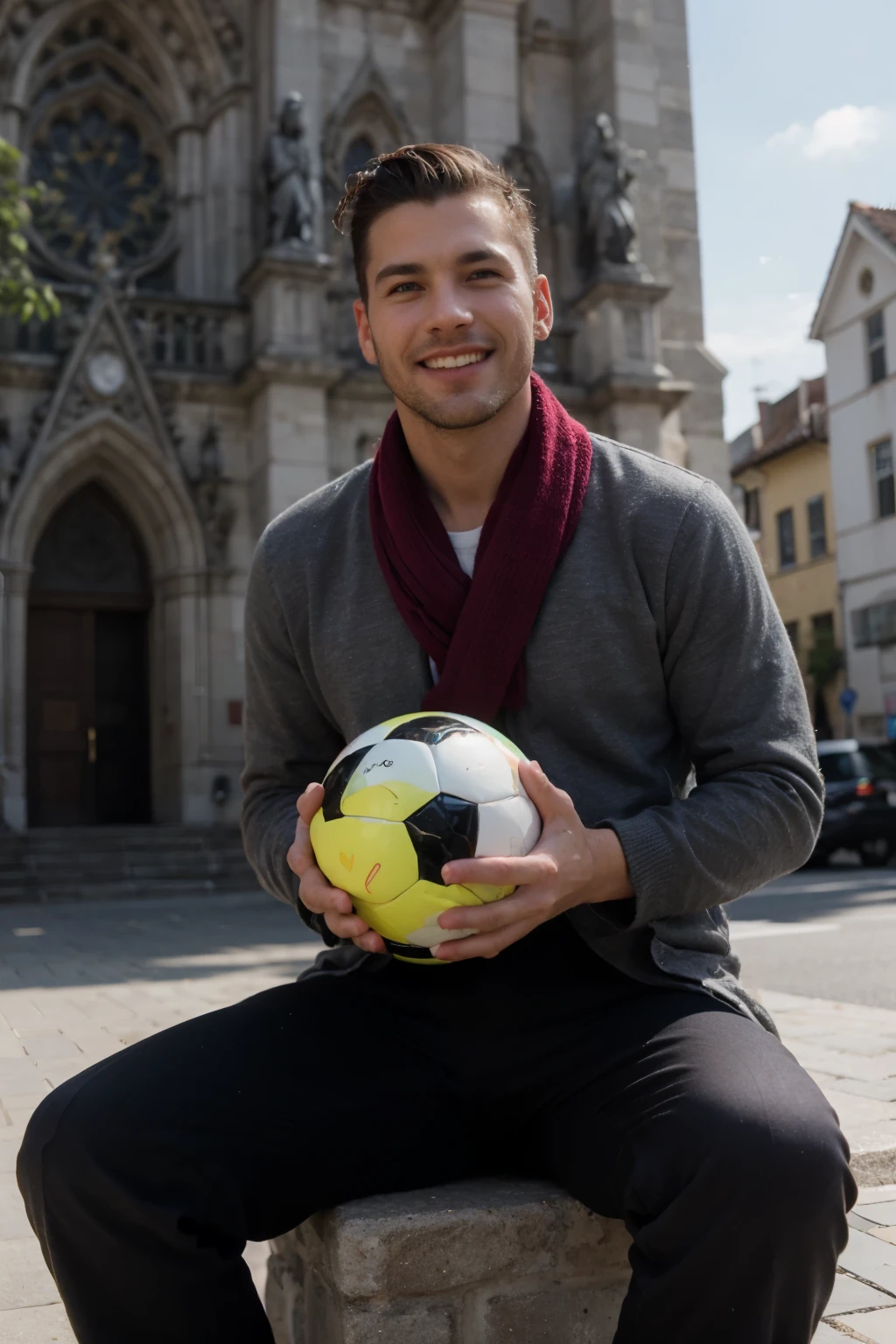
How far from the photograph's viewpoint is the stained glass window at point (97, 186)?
2080cm

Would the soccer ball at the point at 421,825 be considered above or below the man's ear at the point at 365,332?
below

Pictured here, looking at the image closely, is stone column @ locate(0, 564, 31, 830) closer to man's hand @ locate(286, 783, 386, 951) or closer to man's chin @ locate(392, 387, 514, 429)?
man's chin @ locate(392, 387, 514, 429)

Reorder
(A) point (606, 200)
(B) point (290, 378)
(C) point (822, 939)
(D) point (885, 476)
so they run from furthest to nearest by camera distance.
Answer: (D) point (885, 476)
(A) point (606, 200)
(B) point (290, 378)
(C) point (822, 939)

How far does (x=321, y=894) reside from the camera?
2.22 meters

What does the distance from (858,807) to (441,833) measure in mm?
17994

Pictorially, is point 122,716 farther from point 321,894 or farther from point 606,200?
point 321,894

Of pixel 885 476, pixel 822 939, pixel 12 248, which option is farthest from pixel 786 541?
pixel 822 939

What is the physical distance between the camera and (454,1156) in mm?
2371

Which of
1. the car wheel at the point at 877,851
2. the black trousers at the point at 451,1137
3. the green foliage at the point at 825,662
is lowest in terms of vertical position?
the car wheel at the point at 877,851

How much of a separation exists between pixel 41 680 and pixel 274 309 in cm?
633

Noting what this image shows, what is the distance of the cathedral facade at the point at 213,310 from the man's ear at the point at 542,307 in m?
15.8

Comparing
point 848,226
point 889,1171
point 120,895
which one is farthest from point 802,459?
point 889,1171

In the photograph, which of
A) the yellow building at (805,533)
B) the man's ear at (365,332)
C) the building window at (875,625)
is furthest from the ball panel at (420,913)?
the yellow building at (805,533)

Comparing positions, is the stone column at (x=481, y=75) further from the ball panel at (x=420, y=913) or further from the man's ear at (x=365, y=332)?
the ball panel at (x=420, y=913)
